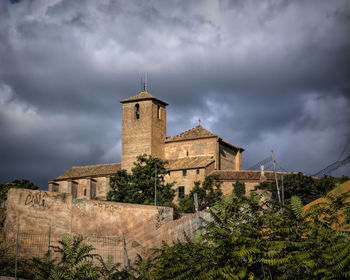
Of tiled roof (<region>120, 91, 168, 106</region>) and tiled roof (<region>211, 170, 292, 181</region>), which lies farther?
tiled roof (<region>120, 91, 168, 106</region>)

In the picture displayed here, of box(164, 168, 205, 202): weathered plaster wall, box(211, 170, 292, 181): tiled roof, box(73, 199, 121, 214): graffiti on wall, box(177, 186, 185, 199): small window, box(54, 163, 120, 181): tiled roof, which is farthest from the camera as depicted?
box(54, 163, 120, 181): tiled roof

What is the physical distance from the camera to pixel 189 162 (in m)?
51.3

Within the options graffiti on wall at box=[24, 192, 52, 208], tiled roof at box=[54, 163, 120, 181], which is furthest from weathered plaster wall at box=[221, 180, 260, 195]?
graffiti on wall at box=[24, 192, 52, 208]

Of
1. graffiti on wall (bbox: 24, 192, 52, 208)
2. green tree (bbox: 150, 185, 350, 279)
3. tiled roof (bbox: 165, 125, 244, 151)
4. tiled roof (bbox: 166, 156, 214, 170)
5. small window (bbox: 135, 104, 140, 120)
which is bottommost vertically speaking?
green tree (bbox: 150, 185, 350, 279)

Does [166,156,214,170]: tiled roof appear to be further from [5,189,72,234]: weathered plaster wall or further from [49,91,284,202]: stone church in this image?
[5,189,72,234]: weathered plaster wall

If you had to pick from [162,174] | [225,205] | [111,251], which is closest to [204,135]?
[162,174]

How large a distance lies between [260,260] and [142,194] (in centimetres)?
4116

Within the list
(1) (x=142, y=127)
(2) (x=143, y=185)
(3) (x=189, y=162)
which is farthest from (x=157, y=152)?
(2) (x=143, y=185)

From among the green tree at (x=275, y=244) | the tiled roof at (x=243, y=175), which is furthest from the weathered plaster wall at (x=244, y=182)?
the green tree at (x=275, y=244)

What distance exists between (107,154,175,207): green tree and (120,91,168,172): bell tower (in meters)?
4.48

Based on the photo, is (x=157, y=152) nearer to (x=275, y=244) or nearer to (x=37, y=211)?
(x=37, y=211)

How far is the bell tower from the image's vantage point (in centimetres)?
5506

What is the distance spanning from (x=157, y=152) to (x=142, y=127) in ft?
12.2

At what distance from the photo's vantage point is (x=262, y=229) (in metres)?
5.98
